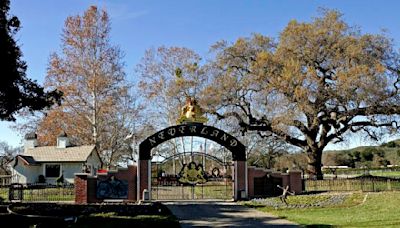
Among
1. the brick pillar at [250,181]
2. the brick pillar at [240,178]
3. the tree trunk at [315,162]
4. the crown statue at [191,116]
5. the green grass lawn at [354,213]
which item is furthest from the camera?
the tree trunk at [315,162]

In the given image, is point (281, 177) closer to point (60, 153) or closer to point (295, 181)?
point (295, 181)

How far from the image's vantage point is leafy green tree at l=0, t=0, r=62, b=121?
16141 millimetres

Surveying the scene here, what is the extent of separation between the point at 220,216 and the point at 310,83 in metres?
14.5

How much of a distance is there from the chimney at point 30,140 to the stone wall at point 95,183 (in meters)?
20.8

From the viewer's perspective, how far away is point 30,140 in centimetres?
4334

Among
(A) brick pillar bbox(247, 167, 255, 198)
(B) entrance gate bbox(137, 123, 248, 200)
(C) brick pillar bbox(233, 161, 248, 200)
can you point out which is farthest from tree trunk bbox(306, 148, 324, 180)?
(B) entrance gate bbox(137, 123, 248, 200)

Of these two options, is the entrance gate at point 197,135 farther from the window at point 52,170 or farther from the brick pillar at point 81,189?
the window at point 52,170

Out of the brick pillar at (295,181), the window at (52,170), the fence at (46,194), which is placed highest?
the window at (52,170)

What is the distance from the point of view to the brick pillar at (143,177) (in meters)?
24.5

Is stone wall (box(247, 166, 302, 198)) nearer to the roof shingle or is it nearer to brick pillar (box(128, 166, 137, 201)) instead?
brick pillar (box(128, 166, 137, 201))

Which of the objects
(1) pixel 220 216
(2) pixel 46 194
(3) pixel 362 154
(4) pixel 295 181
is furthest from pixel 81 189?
(3) pixel 362 154

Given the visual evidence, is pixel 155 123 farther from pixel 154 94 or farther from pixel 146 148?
pixel 146 148

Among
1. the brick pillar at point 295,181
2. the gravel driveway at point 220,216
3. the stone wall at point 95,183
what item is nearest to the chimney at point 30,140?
the stone wall at point 95,183

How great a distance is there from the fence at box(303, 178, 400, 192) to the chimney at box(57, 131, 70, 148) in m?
22.5
